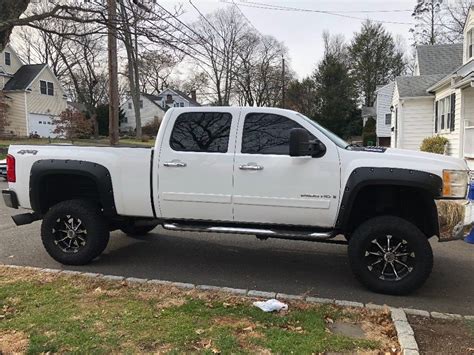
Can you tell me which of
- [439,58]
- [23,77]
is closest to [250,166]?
[439,58]

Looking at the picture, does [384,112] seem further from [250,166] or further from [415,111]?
[250,166]

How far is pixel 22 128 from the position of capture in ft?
129

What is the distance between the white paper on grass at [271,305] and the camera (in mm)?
4305

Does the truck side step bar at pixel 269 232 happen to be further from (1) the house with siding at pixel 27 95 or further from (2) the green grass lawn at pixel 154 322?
(1) the house with siding at pixel 27 95

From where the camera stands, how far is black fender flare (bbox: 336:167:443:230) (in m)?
4.75

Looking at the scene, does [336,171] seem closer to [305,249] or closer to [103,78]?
[305,249]

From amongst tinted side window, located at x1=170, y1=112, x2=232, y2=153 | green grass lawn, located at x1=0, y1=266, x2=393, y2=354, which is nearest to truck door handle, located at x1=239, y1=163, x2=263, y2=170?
tinted side window, located at x1=170, y1=112, x2=232, y2=153

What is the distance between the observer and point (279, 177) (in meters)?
5.18

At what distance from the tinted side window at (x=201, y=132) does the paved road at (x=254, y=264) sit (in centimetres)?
158

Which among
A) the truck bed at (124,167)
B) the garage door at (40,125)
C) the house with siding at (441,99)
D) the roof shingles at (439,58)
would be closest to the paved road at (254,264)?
the truck bed at (124,167)

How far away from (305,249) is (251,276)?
1574mm

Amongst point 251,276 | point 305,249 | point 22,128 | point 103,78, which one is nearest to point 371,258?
point 251,276

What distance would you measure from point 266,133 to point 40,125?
1596 inches

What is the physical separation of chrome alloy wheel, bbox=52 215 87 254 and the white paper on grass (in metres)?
2.75
